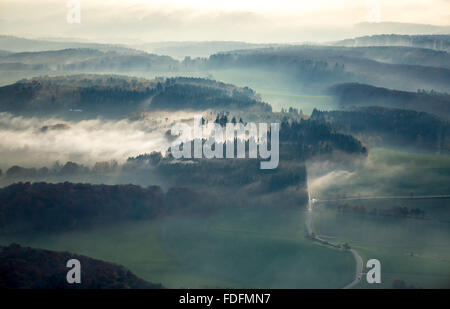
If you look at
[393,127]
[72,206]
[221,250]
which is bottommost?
[221,250]

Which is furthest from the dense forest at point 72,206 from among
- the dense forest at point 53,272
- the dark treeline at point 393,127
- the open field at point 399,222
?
the dark treeline at point 393,127

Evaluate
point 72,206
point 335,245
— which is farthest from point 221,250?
point 72,206

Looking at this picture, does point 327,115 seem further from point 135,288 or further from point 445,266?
point 135,288

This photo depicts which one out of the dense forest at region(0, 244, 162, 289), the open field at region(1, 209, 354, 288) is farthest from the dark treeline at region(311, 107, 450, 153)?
the dense forest at region(0, 244, 162, 289)

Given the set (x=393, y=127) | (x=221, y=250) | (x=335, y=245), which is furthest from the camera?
(x=393, y=127)

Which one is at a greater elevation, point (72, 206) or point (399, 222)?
point (72, 206)

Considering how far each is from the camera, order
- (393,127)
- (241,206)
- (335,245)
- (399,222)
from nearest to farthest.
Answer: (335,245) → (399,222) → (241,206) → (393,127)

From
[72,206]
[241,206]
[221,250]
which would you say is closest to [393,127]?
[241,206]

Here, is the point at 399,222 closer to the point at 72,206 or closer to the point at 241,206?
the point at 241,206

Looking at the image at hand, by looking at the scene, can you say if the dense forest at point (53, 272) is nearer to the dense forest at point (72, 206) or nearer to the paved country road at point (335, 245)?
the dense forest at point (72, 206)

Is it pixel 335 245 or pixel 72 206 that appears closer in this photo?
pixel 335 245
